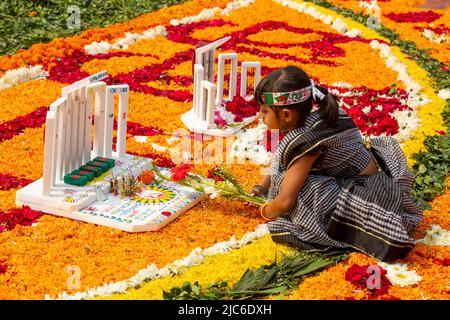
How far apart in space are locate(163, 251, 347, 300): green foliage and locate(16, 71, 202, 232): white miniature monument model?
0.98 meters

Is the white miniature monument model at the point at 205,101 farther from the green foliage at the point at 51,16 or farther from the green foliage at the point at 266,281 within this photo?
the green foliage at the point at 51,16

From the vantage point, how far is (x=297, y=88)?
5012mm

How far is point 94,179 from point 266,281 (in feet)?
5.82

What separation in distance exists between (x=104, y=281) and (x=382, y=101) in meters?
4.37

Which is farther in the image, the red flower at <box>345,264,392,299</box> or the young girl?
the young girl

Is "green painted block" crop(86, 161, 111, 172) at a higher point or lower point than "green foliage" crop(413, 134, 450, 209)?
higher

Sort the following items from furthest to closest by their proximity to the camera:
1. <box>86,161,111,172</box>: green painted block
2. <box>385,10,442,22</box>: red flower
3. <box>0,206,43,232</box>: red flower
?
<box>385,10,442,22</box>: red flower < <box>86,161,111,172</box>: green painted block < <box>0,206,43,232</box>: red flower

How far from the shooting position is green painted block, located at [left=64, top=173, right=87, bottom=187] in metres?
5.61

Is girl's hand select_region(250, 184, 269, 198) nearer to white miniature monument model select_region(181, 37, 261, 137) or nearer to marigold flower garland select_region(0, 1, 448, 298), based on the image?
marigold flower garland select_region(0, 1, 448, 298)

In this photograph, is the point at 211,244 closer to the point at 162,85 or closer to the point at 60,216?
the point at 60,216

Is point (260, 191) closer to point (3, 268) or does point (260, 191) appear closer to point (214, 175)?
point (214, 175)

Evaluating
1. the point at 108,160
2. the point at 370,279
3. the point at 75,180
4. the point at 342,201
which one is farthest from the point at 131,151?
the point at 370,279

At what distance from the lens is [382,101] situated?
814cm

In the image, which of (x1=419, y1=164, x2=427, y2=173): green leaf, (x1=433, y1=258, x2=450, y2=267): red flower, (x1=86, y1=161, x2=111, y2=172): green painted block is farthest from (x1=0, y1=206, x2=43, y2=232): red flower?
(x1=419, y1=164, x2=427, y2=173): green leaf
